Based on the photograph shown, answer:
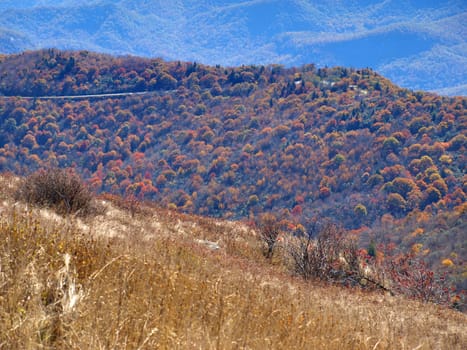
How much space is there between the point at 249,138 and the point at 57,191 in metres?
66.0

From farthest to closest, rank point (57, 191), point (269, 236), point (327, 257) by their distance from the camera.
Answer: point (269, 236), point (327, 257), point (57, 191)

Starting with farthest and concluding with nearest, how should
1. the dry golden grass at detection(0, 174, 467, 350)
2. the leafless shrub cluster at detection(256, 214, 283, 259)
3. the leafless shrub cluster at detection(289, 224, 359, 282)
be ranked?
the leafless shrub cluster at detection(256, 214, 283, 259)
the leafless shrub cluster at detection(289, 224, 359, 282)
the dry golden grass at detection(0, 174, 467, 350)

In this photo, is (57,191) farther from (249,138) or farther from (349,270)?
(249,138)

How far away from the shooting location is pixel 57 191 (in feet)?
32.7

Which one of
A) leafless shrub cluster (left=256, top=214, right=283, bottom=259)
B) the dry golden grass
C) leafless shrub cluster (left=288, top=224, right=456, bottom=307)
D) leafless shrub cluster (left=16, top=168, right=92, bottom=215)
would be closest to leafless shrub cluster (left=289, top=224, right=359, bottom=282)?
leafless shrub cluster (left=288, top=224, right=456, bottom=307)

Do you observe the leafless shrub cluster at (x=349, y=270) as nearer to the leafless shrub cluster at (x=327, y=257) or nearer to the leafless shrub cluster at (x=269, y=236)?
the leafless shrub cluster at (x=327, y=257)

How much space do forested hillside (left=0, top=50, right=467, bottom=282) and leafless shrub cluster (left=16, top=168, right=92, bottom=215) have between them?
29.0 meters

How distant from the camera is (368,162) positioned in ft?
207

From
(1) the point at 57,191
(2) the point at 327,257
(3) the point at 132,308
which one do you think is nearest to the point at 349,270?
(2) the point at 327,257

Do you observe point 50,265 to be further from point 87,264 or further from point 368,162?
point 368,162

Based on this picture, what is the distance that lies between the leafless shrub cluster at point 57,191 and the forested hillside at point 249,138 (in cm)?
2899

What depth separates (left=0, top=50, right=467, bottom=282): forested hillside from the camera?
55.4 m

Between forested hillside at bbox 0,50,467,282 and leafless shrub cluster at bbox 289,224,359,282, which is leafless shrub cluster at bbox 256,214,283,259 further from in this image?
forested hillside at bbox 0,50,467,282

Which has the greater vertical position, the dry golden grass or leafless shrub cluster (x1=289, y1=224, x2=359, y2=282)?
the dry golden grass
